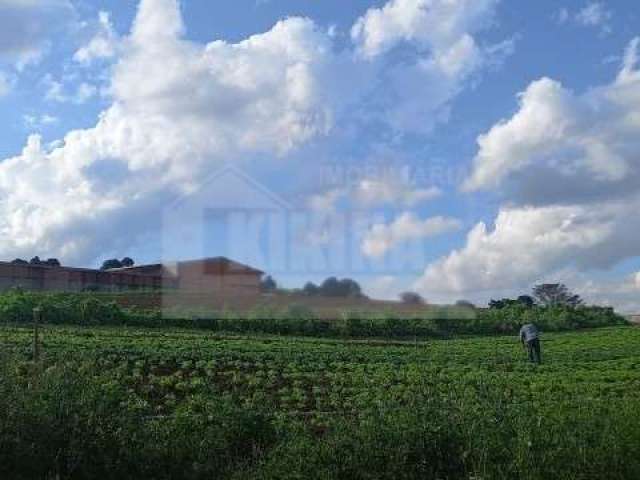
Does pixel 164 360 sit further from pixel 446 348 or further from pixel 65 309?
pixel 65 309

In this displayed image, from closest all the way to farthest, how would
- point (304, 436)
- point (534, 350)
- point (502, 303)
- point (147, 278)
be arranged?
point (304, 436)
point (534, 350)
point (147, 278)
point (502, 303)

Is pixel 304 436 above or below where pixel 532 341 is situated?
below

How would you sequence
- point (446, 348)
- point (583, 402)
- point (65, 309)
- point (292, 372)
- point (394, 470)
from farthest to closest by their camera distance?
point (65, 309) < point (446, 348) < point (292, 372) < point (583, 402) < point (394, 470)

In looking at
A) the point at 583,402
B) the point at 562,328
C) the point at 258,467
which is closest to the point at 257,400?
the point at 258,467

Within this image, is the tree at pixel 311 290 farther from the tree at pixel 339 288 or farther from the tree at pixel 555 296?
the tree at pixel 555 296

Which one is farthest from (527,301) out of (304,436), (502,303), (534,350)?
(304,436)

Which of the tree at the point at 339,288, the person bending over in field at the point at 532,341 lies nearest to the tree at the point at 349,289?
the tree at the point at 339,288

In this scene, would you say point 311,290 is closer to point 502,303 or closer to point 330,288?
point 330,288

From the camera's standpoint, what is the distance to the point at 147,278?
1241 inches

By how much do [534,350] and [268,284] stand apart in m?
12.2

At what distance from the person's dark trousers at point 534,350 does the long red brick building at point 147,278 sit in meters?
10.9

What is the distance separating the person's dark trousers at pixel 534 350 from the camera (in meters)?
23.8

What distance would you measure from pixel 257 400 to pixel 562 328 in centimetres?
3875

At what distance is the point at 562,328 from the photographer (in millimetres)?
44875
